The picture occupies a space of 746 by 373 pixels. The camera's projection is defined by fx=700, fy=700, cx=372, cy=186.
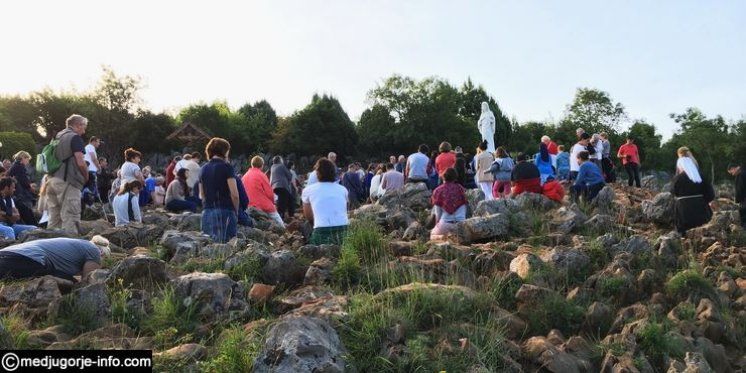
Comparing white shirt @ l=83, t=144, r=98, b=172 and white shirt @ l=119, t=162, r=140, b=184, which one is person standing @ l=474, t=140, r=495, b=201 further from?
white shirt @ l=83, t=144, r=98, b=172

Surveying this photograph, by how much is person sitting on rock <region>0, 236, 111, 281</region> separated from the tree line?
38074mm

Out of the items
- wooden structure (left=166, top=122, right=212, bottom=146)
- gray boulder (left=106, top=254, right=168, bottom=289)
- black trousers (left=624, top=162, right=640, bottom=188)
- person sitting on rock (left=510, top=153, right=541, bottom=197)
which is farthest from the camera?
wooden structure (left=166, top=122, right=212, bottom=146)

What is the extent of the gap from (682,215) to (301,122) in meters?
36.4

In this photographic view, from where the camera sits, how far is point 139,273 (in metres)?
6.52

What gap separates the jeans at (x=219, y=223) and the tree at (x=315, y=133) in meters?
36.1

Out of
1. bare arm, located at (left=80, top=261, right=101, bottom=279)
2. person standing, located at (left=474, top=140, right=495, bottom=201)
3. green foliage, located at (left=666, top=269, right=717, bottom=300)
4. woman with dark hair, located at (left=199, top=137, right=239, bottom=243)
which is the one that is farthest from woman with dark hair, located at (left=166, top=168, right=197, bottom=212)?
green foliage, located at (left=666, top=269, right=717, bottom=300)

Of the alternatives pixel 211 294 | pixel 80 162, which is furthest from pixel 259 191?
pixel 211 294

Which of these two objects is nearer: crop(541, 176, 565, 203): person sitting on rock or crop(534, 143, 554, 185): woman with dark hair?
crop(541, 176, 565, 203): person sitting on rock

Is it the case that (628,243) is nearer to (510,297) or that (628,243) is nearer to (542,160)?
(510,297)

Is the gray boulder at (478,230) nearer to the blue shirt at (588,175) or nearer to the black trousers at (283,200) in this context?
the blue shirt at (588,175)

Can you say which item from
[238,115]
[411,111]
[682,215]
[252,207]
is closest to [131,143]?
[238,115]

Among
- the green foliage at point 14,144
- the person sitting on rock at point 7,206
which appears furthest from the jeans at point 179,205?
the green foliage at point 14,144

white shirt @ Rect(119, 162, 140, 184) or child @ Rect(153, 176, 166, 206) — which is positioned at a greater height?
white shirt @ Rect(119, 162, 140, 184)

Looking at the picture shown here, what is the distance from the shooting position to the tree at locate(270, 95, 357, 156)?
148 ft
